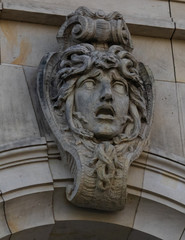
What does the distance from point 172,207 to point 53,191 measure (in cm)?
88

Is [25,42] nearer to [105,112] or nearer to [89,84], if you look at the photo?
[89,84]

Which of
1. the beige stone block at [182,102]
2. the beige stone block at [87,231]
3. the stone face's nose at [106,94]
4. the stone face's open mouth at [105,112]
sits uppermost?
the stone face's nose at [106,94]

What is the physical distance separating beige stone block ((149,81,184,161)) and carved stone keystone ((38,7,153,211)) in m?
0.20

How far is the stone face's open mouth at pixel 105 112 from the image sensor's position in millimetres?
6883

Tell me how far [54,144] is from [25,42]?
93 cm

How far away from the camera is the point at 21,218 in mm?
6895

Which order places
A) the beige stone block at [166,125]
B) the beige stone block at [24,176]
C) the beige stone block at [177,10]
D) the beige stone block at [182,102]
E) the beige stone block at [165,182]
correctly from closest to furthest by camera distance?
the beige stone block at [24,176]
the beige stone block at [165,182]
the beige stone block at [166,125]
the beige stone block at [182,102]
the beige stone block at [177,10]

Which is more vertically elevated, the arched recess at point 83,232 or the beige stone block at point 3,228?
the beige stone block at point 3,228

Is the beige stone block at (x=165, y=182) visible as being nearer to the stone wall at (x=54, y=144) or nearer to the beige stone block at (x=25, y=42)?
the stone wall at (x=54, y=144)

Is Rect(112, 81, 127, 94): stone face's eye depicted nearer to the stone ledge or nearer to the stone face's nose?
the stone face's nose

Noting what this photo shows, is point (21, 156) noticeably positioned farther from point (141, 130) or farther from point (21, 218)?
point (141, 130)

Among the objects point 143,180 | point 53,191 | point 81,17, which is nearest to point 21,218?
point 53,191

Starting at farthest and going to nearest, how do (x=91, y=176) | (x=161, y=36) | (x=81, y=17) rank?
1. (x=161, y=36)
2. (x=81, y=17)
3. (x=91, y=176)

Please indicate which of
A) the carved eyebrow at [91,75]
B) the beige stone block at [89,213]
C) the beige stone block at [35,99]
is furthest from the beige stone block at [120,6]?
the beige stone block at [89,213]
